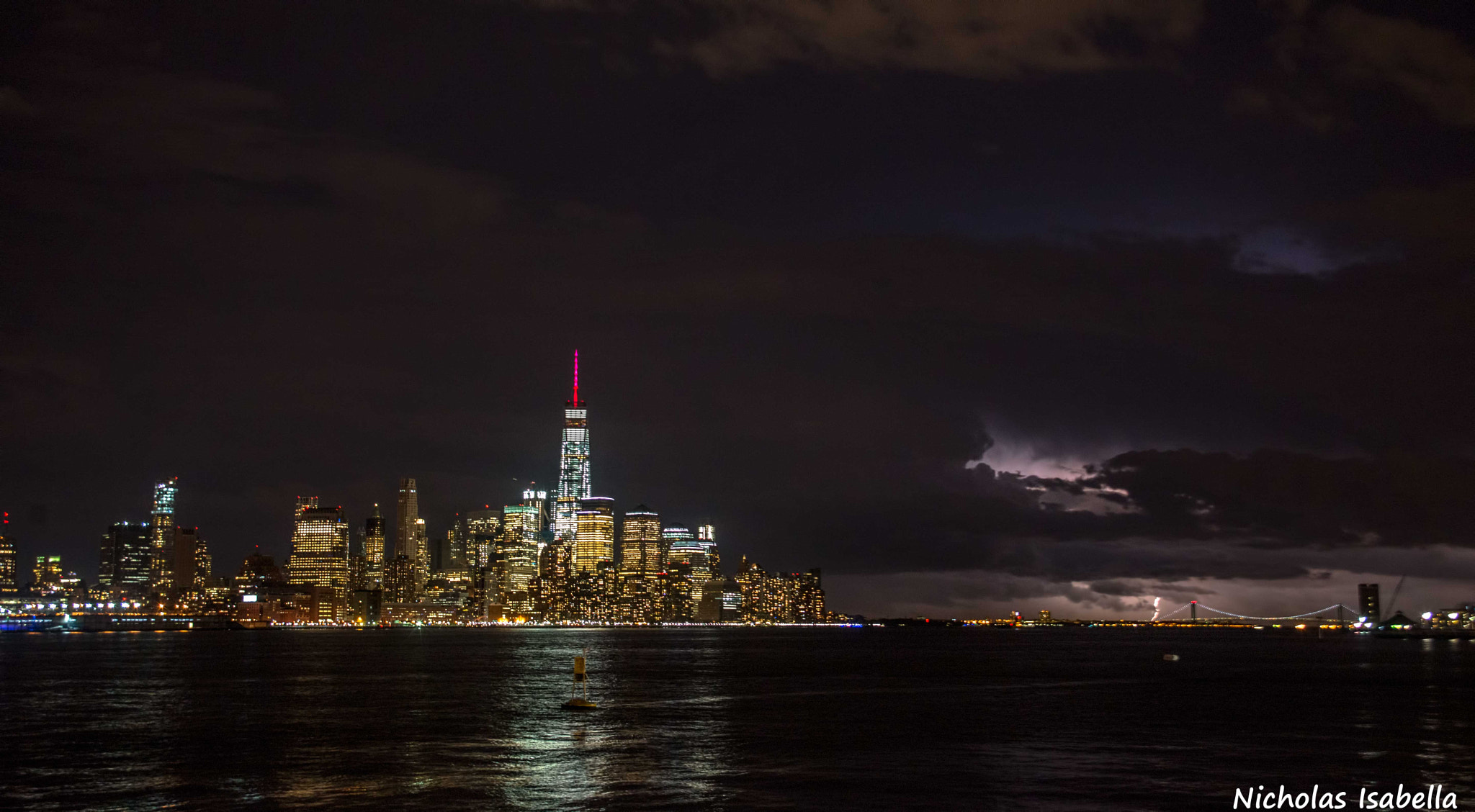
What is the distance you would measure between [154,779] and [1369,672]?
14277cm

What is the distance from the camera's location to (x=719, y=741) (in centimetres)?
6706

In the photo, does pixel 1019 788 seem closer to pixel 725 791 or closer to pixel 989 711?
pixel 725 791

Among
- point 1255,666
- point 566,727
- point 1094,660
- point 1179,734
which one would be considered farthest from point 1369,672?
point 566,727

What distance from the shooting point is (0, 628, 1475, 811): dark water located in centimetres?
4891

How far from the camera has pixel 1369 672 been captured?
151500 millimetres

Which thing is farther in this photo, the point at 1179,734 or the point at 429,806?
the point at 1179,734

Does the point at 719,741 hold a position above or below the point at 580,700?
above
